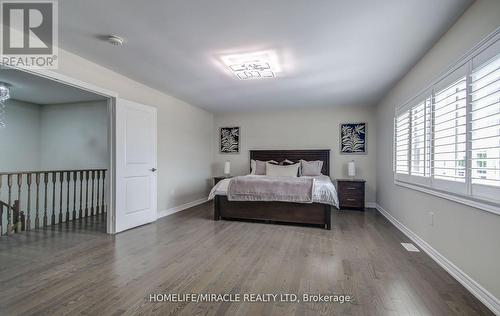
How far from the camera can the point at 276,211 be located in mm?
4020

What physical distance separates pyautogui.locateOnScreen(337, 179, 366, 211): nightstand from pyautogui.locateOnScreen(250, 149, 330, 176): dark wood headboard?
57cm

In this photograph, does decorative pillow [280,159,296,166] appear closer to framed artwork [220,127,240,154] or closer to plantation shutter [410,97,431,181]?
framed artwork [220,127,240,154]

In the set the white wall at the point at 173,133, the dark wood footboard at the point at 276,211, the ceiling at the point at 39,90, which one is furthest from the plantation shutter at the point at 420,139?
the ceiling at the point at 39,90

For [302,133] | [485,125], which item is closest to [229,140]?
[302,133]

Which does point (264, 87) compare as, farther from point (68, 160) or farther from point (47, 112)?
point (47, 112)

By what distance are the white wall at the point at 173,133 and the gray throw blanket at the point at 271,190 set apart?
1.48m

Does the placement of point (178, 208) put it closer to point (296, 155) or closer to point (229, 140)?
point (229, 140)

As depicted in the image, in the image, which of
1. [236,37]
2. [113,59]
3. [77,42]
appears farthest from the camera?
[113,59]

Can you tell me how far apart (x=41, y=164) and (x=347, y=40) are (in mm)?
6945

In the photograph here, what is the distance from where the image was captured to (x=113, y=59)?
3.05 metres

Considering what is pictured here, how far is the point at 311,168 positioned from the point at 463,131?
132 inches

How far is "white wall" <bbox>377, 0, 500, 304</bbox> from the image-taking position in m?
1.71

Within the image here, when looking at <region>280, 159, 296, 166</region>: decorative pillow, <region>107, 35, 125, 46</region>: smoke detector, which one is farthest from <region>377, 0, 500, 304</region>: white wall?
<region>107, 35, 125, 46</region>: smoke detector

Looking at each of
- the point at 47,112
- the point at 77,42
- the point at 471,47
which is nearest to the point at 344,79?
the point at 471,47
